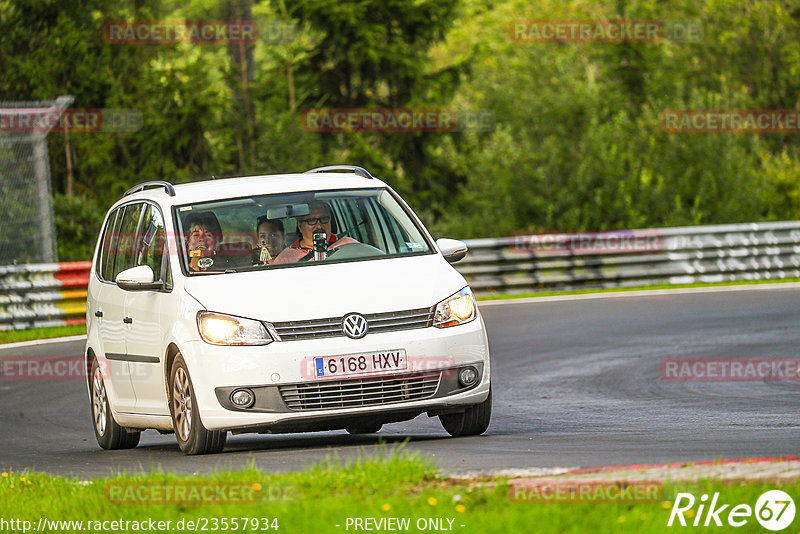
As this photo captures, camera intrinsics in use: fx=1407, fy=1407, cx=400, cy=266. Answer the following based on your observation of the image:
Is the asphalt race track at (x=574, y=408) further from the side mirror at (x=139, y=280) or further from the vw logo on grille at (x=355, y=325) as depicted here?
the side mirror at (x=139, y=280)

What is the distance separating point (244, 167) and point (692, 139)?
33.6 ft

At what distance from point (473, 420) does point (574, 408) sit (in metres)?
2.46

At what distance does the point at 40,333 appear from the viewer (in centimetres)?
1927

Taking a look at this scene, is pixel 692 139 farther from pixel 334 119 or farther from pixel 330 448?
pixel 330 448

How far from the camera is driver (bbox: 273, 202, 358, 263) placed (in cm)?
947

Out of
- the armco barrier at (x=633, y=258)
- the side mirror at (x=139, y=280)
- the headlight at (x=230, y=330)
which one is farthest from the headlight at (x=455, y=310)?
the armco barrier at (x=633, y=258)

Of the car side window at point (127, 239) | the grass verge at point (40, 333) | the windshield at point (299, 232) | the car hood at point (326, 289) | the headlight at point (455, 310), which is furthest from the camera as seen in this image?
the grass verge at point (40, 333)

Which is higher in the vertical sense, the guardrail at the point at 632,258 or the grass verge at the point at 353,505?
the grass verge at the point at 353,505

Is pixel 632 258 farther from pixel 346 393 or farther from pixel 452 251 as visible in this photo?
pixel 346 393

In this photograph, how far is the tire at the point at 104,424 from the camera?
1040 cm

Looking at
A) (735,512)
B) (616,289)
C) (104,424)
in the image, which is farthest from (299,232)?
(616,289)

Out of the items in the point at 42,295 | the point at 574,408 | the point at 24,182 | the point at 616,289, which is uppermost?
the point at 574,408

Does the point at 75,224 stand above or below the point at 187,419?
below

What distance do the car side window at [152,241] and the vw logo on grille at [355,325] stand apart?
5.47 ft
